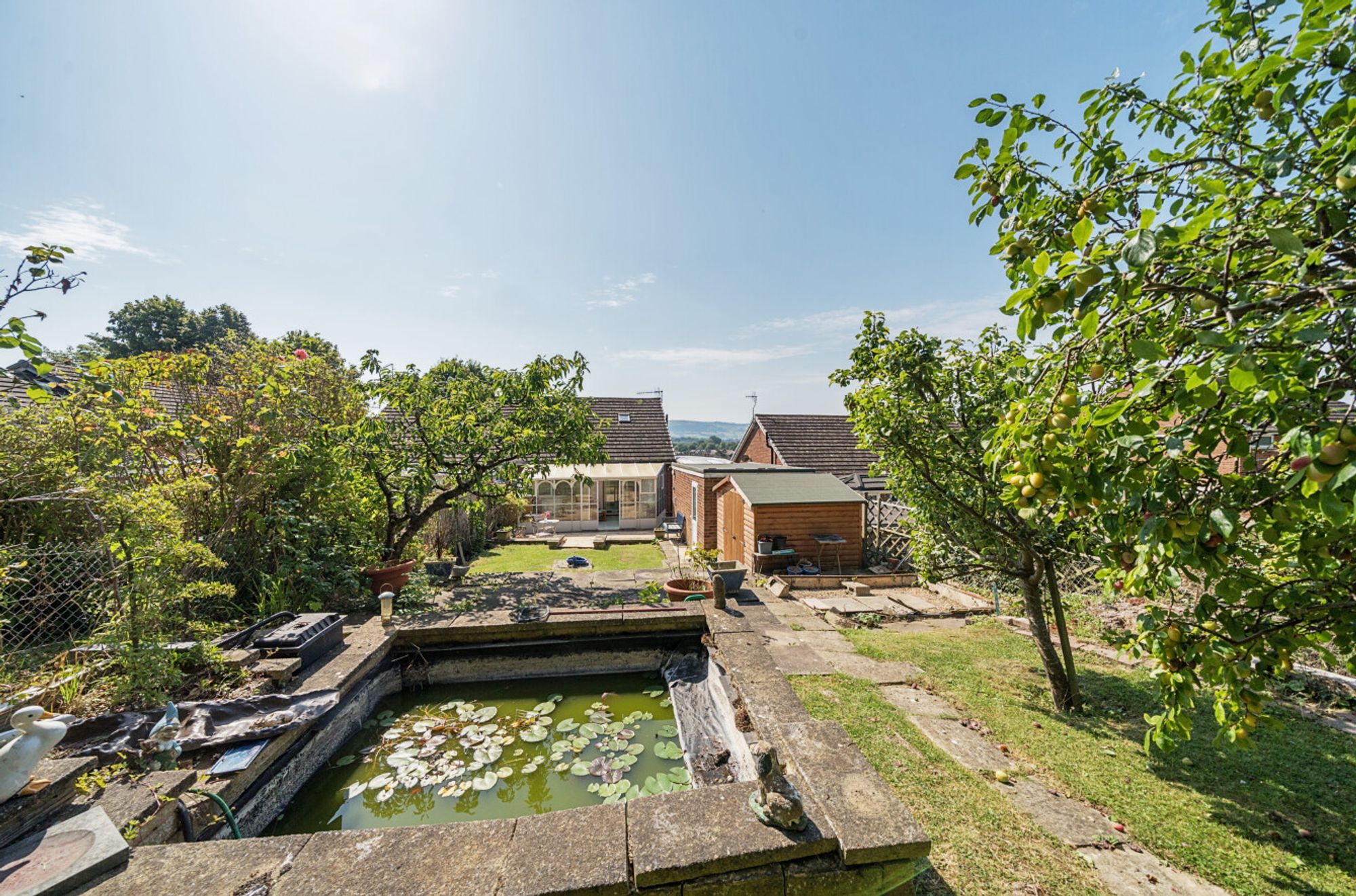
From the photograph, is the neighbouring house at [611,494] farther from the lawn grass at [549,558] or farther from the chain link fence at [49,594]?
the chain link fence at [49,594]

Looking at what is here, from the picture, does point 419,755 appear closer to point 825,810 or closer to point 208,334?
point 825,810

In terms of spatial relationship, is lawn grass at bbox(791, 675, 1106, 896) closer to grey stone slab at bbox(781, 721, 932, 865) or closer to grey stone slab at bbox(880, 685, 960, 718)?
grey stone slab at bbox(880, 685, 960, 718)

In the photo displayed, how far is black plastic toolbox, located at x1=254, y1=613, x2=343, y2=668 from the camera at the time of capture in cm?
520

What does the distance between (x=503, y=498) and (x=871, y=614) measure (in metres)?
8.82

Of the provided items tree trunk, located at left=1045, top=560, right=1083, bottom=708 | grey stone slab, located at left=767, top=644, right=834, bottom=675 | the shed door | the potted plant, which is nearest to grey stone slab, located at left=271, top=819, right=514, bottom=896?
grey stone slab, located at left=767, top=644, right=834, bottom=675

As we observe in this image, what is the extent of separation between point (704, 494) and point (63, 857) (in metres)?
15.1

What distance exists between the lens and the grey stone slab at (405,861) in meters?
2.41

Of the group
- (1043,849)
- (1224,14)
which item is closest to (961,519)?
(1043,849)

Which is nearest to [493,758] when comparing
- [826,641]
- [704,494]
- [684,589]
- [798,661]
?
[798,661]

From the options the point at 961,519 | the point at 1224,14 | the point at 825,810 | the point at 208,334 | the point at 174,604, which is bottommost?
the point at 825,810

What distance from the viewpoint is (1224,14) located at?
2.32 meters

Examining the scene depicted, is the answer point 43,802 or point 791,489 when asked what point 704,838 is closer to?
point 43,802

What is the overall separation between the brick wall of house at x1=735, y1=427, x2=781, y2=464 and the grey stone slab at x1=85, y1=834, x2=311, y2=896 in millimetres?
22074

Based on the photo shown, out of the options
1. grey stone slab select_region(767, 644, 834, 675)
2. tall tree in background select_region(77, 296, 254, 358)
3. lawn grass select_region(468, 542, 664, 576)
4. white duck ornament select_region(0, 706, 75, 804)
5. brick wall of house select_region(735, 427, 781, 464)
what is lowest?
grey stone slab select_region(767, 644, 834, 675)
